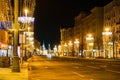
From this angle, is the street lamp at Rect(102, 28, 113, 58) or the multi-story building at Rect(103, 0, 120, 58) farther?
the street lamp at Rect(102, 28, 113, 58)

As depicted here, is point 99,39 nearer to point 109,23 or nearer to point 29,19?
point 109,23

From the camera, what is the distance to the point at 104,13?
15938cm

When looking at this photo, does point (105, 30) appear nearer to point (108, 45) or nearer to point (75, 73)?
point (108, 45)

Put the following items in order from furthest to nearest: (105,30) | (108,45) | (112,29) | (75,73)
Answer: (108,45)
(112,29)
(105,30)
(75,73)

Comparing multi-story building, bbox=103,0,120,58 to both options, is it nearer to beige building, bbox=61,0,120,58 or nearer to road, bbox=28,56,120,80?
beige building, bbox=61,0,120,58

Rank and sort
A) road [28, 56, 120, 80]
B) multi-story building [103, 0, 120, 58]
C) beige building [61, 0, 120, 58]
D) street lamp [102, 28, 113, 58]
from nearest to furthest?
road [28, 56, 120, 80], multi-story building [103, 0, 120, 58], beige building [61, 0, 120, 58], street lamp [102, 28, 113, 58]

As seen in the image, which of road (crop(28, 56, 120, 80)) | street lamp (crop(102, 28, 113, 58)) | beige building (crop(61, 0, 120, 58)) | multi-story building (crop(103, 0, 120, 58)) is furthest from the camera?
street lamp (crop(102, 28, 113, 58))

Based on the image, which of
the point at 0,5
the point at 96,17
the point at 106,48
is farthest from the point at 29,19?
the point at 96,17

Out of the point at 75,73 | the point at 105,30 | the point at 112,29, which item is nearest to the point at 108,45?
the point at 112,29

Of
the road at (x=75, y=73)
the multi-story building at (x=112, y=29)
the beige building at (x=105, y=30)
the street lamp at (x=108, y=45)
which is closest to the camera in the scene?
the road at (x=75, y=73)

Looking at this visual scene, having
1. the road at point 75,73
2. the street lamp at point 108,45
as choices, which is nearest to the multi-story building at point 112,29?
the street lamp at point 108,45

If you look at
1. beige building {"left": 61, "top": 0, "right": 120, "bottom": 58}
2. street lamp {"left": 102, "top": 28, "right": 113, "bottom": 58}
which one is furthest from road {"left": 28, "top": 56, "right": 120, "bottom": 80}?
street lamp {"left": 102, "top": 28, "right": 113, "bottom": 58}

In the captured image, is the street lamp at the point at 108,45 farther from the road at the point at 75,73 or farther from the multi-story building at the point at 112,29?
the road at the point at 75,73

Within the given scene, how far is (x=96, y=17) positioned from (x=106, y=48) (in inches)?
1000
